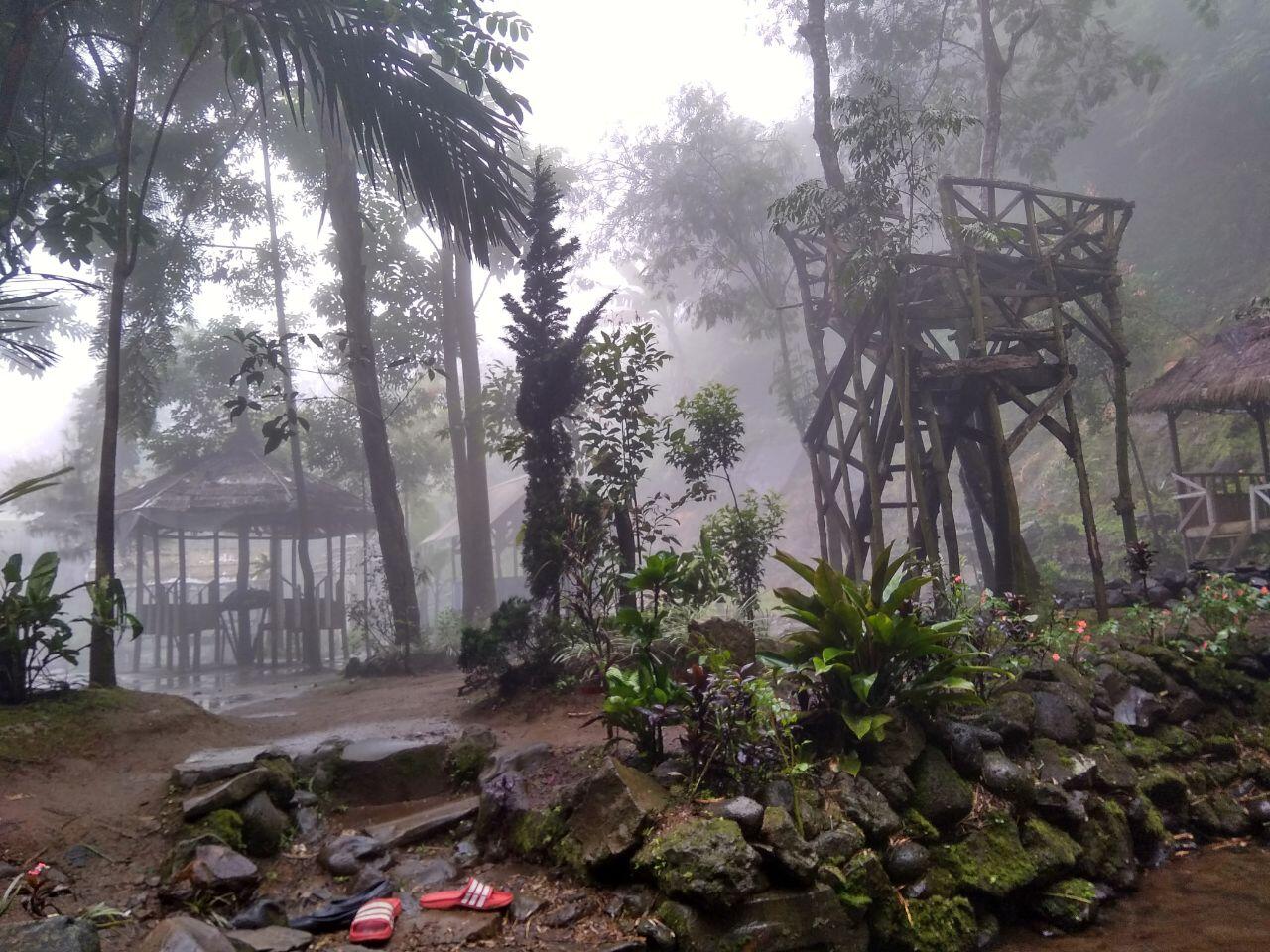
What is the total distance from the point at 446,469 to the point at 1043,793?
20.3m

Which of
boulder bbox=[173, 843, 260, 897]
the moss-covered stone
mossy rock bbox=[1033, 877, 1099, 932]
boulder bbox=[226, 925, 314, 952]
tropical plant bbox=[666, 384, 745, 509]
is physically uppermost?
tropical plant bbox=[666, 384, 745, 509]

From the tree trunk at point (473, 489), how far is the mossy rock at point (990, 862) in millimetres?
11041

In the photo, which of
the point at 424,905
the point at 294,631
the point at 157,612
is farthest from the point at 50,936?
the point at 157,612

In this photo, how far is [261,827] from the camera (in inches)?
167

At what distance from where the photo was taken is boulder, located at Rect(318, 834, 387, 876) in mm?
4086

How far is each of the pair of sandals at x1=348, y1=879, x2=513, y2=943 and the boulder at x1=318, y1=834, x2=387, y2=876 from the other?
449 mm

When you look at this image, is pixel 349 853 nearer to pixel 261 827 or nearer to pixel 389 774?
pixel 261 827

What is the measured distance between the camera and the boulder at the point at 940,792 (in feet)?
14.6

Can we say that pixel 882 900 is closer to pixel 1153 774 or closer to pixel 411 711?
pixel 1153 774

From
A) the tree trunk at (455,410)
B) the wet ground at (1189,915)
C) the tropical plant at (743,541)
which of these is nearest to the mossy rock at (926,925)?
the wet ground at (1189,915)

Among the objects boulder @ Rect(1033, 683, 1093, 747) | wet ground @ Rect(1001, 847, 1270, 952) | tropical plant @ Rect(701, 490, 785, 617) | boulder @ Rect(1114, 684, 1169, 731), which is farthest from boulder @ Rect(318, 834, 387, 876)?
boulder @ Rect(1114, 684, 1169, 731)

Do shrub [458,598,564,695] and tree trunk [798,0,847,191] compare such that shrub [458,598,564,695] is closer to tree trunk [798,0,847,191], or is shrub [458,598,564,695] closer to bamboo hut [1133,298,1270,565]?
tree trunk [798,0,847,191]

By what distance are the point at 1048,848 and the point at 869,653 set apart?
1.36 meters

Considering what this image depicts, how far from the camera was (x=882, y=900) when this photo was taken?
3951 millimetres
